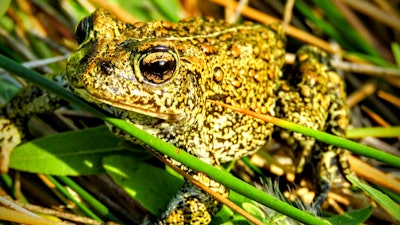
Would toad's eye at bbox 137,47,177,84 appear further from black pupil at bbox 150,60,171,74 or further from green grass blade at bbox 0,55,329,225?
green grass blade at bbox 0,55,329,225

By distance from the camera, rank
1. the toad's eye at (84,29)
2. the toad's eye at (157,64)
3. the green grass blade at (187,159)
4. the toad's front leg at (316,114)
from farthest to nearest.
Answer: the toad's front leg at (316,114) < the toad's eye at (84,29) < the toad's eye at (157,64) < the green grass blade at (187,159)

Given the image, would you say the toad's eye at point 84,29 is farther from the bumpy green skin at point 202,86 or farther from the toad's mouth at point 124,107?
the toad's mouth at point 124,107

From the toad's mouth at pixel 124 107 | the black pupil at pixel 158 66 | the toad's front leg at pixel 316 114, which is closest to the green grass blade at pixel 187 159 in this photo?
the toad's mouth at pixel 124 107

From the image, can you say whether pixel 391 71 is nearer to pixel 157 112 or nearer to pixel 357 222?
pixel 357 222

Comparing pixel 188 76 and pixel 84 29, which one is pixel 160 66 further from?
pixel 84 29

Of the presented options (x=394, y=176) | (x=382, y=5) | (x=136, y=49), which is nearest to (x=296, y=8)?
(x=382, y=5)

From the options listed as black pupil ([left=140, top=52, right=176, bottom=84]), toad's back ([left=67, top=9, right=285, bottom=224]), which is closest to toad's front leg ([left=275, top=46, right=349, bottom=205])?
toad's back ([left=67, top=9, right=285, bottom=224])
